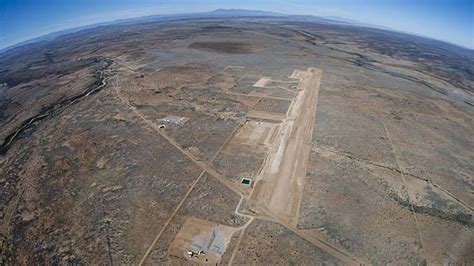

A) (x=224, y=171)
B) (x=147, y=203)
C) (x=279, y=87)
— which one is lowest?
(x=147, y=203)

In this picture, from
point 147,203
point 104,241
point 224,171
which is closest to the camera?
point 104,241

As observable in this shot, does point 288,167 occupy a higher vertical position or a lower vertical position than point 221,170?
higher

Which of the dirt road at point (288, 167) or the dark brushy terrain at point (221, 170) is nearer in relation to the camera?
the dark brushy terrain at point (221, 170)

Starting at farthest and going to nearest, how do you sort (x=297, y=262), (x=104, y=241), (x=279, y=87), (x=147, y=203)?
1. (x=279, y=87)
2. (x=147, y=203)
3. (x=104, y=241)
4. (x=297, y=262)

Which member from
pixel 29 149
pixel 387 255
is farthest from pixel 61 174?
pixel 387 255

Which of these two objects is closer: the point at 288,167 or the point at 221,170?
the point at 221,170

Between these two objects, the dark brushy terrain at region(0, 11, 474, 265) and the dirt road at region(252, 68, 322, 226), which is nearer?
the dark brushy terrain at region(0, 11, 474, 265)

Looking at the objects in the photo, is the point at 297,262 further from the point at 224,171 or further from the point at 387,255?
the point at 224,171

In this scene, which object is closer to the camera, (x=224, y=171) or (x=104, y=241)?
(x=104, y=241)
